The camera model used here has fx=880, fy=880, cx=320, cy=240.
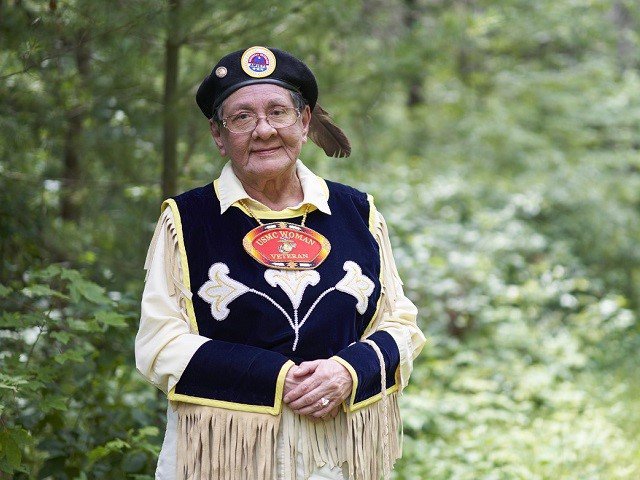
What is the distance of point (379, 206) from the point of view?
264 inches

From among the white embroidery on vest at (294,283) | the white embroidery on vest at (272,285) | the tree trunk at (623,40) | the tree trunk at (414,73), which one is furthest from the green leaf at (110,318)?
the tree trunk at (623,40)

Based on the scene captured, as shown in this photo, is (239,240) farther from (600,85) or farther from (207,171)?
(600,85)

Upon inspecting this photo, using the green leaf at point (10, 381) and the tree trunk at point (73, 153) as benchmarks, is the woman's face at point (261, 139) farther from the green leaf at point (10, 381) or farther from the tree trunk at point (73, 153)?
the tree trunk at point (73, 153)

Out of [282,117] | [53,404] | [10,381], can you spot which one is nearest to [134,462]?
[53,404]

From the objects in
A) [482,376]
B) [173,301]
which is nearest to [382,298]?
[173,301]

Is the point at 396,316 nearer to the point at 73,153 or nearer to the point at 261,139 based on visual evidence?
the point at 261,139

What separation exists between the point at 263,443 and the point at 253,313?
0.33m

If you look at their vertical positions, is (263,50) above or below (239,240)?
above

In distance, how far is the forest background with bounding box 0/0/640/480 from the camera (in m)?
3.39

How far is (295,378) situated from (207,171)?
92.8 inches

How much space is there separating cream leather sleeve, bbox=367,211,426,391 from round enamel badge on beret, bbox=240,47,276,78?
0.55 meters

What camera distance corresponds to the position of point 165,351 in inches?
88.7

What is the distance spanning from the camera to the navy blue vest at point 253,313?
2232 millimetres

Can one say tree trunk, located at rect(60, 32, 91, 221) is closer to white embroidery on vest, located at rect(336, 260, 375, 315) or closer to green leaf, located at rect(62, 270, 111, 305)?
green leaf, located at rect(62, 270, 111, 305)
